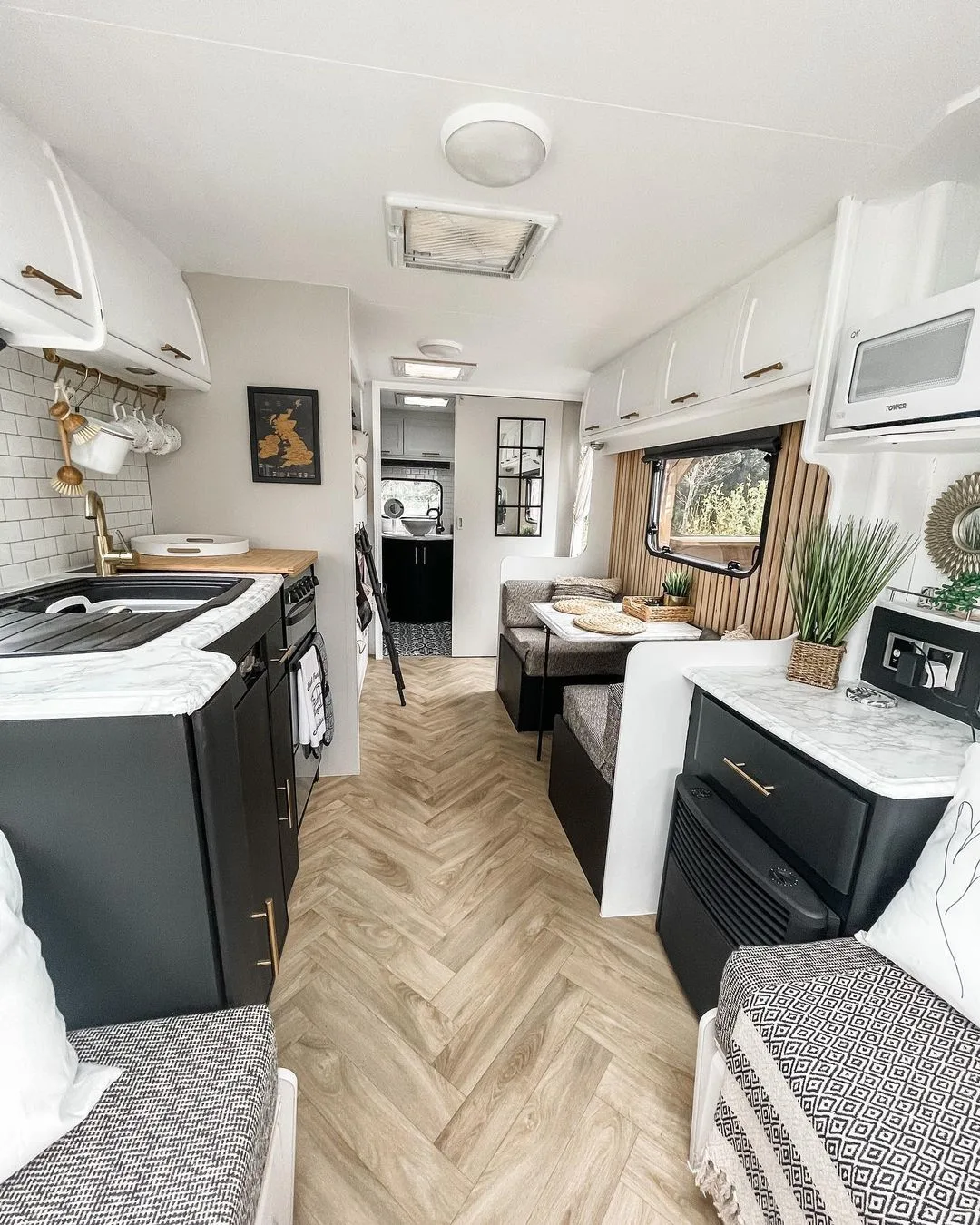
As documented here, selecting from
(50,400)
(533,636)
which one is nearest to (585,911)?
(533,636)

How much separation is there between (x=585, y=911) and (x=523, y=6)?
7.53ft

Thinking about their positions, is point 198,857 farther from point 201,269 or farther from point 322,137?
point 201,269

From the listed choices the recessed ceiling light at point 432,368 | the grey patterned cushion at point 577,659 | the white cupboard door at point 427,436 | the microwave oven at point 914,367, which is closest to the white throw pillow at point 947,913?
the microwave oven at point 914,367

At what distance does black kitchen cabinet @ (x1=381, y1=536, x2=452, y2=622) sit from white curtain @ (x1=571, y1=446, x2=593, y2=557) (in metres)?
1.44

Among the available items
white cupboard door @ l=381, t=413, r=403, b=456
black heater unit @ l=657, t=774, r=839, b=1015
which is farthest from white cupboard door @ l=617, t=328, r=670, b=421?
white cupboard door @ l=381, t=413, r=403, b=456

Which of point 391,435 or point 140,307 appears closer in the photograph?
point 140,307

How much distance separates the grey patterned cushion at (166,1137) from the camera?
0.62 metres

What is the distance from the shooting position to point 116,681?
85cm

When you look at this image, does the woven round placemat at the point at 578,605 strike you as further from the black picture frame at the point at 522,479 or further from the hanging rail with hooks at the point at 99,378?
the hanging rail with hooks at the point at 99,378

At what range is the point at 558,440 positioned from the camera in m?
4.26

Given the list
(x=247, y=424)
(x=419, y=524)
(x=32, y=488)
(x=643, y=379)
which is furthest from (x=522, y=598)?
(x=419, y=524)

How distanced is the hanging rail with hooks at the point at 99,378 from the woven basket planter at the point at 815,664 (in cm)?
234

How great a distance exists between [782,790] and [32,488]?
2.21 metres

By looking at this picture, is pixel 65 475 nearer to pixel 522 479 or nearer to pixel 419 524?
pixel 522 479
